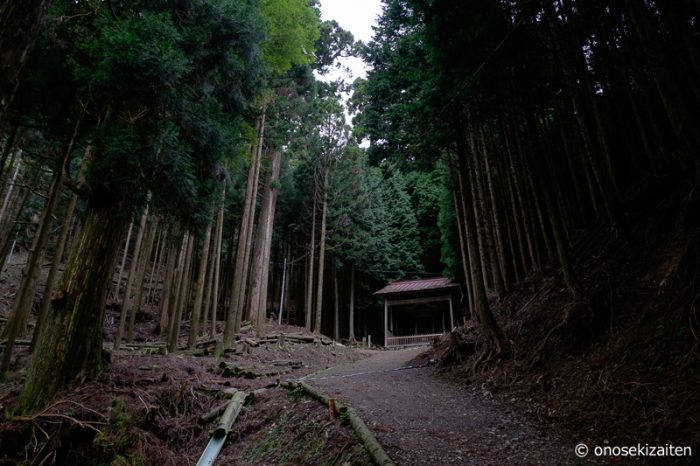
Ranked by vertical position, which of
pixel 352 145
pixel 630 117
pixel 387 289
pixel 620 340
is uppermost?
pixel 352 145

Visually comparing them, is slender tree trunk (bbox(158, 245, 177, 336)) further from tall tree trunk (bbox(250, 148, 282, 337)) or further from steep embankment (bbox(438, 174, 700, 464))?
steep embankment (bbox(438, 174, 700, 464))

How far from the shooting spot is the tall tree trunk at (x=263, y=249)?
607 inches

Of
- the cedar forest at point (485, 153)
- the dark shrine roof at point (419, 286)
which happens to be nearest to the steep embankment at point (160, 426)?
the cedar forest at point (485, 153)

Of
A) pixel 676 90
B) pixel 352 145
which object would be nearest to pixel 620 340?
pixel 676 90

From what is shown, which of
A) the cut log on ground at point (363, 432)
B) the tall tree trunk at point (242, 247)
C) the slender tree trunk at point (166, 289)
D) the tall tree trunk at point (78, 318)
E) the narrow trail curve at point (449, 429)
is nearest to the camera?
the cut log on ground at point (363, 432)

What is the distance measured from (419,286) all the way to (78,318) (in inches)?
698

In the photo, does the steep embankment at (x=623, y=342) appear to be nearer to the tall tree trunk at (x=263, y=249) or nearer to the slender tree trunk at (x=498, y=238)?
the slender tree trunk at (x=498, y=238)

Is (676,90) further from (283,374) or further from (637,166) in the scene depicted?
(283,374)

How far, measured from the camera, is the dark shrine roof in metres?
19.5

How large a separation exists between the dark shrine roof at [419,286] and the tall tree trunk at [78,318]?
668 inches

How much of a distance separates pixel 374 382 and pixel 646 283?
451cm

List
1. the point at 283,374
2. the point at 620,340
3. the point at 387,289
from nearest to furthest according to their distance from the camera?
the point at 620,340, the point at 283,374, the point at 387,289

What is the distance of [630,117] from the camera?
6.44m

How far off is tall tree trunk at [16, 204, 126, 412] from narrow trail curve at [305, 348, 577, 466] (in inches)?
143
